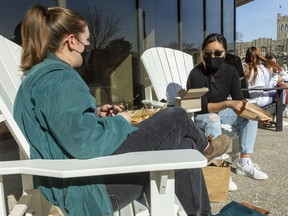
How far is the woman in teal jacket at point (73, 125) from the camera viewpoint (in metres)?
1.01

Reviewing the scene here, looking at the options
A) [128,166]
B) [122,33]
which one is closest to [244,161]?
[128,166]

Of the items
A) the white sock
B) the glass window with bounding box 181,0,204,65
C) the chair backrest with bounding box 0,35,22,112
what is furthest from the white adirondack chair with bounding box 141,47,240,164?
the glass window with bounding box 181,0,204,65

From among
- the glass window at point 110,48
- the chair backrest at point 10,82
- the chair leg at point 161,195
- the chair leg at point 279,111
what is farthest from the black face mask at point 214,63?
the chair leg at point 279,111

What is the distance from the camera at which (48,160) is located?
1.03m

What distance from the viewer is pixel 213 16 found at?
285 inches

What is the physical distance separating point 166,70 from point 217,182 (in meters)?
1.33

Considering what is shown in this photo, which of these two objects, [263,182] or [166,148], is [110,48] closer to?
[263,182]

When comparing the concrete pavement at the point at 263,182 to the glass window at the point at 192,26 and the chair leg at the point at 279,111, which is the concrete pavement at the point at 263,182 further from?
the glass window at the point at 192,26

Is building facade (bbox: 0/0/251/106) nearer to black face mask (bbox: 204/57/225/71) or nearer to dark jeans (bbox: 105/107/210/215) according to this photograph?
black face mask (bbox: 204/57/225/71)

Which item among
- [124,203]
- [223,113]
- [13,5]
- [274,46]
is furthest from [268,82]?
[274,46]

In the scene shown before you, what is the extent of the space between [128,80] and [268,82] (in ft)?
6.46

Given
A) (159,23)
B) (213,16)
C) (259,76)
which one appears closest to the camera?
(259,76)

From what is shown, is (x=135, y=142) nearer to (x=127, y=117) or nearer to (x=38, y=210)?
(x=127, y=117)

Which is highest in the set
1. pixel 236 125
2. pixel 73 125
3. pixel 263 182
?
pixel 73 125
